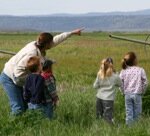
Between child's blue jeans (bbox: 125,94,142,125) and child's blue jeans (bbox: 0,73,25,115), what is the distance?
5.29 feet

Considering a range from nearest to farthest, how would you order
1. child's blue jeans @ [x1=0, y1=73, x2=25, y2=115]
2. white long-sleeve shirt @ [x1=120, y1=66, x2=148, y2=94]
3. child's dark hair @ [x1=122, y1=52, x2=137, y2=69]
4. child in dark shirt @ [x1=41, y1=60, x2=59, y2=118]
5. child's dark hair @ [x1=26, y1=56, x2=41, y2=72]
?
1. child's dark hair @ [x1=26, y1=56, x2=41, y2=72]
2. child in dark shirt @ [x1=41, y1=60, x2=59, y2=118]
3. child's blue jeans @ [x1=0, y1=73, x2=25, y2=115]
4. child's dark hair @ [x1=122, y1=52, x2=137, y2=69]
5. white long-sleeve shirt @ [x1=120, y1=66, x2=148, y2=94]

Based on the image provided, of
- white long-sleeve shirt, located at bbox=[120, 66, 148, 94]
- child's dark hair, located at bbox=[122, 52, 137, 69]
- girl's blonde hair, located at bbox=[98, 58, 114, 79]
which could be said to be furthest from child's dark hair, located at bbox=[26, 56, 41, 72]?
white long-sleeve shirt, located at bbox=[120, 66, 148, 94]

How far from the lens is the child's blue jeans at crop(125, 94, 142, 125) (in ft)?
29.5

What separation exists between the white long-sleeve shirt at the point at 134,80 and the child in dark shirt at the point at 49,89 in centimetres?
123

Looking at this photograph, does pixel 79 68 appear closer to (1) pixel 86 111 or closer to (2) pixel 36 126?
(1) pixel 86 111

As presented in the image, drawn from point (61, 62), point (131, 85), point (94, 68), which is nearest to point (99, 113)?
point (131, 85)

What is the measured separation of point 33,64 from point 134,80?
1.82 m

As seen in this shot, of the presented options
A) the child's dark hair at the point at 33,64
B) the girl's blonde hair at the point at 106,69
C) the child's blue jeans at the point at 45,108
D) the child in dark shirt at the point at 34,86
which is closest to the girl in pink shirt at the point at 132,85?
the girl's blonde hair at the point at 106,69

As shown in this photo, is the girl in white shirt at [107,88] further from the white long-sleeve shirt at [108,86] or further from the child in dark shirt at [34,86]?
the child in dark shirt at [34,86]

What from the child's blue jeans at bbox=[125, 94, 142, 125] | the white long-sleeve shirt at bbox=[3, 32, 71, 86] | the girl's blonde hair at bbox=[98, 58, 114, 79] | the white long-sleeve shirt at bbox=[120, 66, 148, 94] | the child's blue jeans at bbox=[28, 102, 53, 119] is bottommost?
the child's blue jeans at bbox=[125, 94, 142, 125]

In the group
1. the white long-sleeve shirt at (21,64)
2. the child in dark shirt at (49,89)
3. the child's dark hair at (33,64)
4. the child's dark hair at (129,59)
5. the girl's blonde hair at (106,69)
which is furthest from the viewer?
the child's dark hair at (129,59)

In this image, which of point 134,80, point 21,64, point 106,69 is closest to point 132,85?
point 134,80

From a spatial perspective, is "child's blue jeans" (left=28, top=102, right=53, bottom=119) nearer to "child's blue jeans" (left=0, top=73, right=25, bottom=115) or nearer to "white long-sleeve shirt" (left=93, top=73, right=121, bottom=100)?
"child's blue jeans" (left=0, top=73, right=25, bottom=115)

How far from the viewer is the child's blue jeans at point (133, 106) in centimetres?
898
